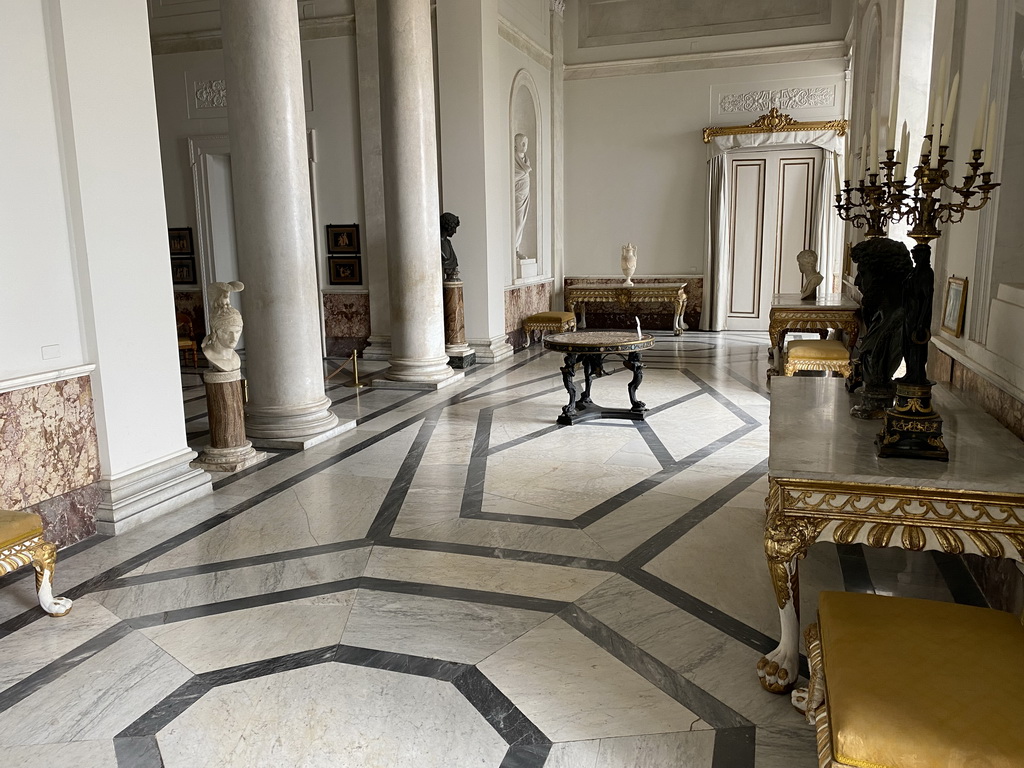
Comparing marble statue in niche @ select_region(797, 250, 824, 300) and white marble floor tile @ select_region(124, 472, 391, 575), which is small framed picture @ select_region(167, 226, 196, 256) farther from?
marble statue in niche @ select_region(797, 250, 824, 300)

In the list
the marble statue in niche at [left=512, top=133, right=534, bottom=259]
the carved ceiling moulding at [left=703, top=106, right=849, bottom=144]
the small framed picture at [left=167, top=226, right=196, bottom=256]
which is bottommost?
the small framed picture at [left=167, top=226, right=196, bottom=256]

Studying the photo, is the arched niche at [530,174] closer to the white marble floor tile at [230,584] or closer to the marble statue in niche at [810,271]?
the marble statue in niche at [810,271]

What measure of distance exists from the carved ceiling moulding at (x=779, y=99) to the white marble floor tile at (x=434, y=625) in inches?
414

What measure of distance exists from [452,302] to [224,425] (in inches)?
167

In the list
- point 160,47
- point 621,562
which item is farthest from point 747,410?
point 160,47

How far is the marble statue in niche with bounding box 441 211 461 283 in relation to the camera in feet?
30.0

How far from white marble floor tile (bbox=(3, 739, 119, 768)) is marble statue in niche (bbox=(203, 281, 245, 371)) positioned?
3.17m

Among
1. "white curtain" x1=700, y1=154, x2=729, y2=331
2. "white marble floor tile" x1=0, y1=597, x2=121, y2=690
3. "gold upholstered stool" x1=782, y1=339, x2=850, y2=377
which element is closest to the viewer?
"white marble floor tile" x1=0, y1=597, x2=121, y2=690

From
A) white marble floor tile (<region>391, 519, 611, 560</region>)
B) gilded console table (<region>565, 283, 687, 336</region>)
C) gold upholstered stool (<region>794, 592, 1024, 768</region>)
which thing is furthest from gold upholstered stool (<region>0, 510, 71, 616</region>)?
gilded console table (<region>565, 283, 687, 336</region>)

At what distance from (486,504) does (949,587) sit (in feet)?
7.74

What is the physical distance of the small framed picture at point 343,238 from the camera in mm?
10219

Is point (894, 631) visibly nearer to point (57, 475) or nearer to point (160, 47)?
point (57, 475)

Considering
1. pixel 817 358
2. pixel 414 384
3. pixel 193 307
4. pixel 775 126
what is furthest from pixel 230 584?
pixel 775 126

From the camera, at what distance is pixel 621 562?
3.72 meters
